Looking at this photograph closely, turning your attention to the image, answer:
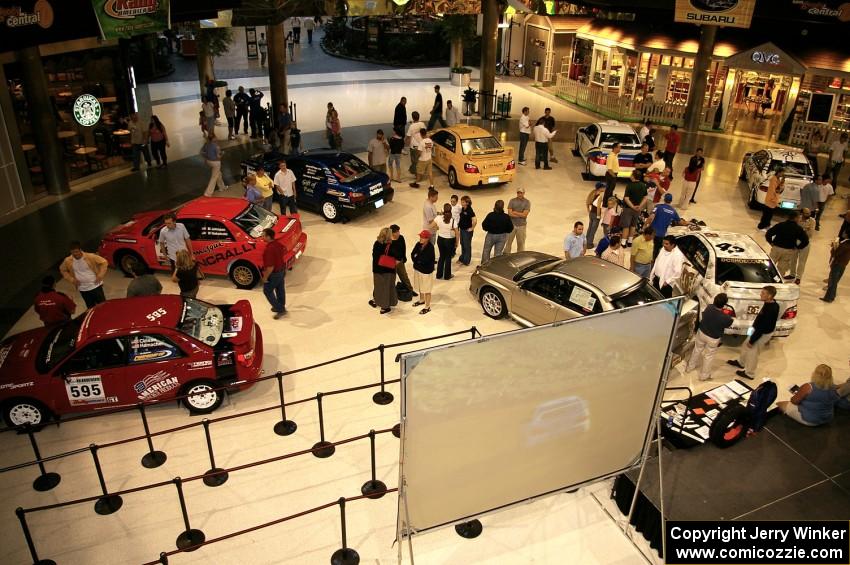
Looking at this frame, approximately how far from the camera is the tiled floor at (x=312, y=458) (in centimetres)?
738

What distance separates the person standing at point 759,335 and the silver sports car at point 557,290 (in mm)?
894

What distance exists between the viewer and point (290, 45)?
40.6m

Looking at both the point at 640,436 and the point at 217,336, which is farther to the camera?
the point at 217,336

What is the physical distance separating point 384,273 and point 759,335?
19.9 ft

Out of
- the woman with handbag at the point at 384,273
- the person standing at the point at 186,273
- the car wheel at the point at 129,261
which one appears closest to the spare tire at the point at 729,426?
the woman with handbag at the point at 384,273

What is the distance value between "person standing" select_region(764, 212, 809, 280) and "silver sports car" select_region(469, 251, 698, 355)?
373cm

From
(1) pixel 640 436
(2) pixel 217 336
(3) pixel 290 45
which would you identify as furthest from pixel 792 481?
(3) pixel 290 45

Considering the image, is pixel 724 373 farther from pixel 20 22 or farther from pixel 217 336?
pixel 20 22

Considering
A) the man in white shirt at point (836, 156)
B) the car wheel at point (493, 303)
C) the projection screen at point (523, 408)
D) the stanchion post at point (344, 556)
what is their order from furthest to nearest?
the man in white shirt at point (836, 156) → the car wheel at point (493, 303) → the stanchion post at point (344, 556) → the projection screen at point (523, 408)

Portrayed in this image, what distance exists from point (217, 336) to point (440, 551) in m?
4.29

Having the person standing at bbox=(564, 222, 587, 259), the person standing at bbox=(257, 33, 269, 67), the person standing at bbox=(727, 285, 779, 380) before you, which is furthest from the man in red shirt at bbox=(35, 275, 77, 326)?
the person standing at bbox=(257, 33, 269, 67)

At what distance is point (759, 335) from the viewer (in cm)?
1004

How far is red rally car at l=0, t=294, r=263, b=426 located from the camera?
8727mm

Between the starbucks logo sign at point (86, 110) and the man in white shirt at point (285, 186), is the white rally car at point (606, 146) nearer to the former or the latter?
the man in white shirt at point (285, 186)
